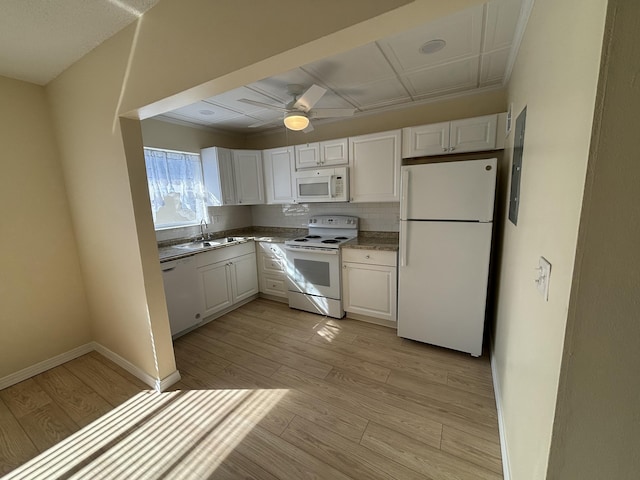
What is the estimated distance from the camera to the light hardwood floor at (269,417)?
1480mm

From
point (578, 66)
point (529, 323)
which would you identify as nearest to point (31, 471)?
point (529, 323)

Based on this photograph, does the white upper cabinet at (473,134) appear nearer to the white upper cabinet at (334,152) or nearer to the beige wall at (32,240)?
the white upper cabinet at (334,152)

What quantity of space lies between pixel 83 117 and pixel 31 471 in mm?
2368

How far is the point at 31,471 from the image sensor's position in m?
1.50

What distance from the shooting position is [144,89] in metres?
1.57

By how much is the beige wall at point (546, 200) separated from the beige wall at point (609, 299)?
3cm

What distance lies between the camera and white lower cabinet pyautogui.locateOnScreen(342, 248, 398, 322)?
2.76 metres

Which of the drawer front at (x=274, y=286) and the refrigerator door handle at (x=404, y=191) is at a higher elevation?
the refrigerator door handle at (x=404, y=191)

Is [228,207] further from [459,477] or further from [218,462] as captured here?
[459,477]

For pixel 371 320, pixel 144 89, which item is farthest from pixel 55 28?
pixel 371 320

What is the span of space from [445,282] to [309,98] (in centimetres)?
200

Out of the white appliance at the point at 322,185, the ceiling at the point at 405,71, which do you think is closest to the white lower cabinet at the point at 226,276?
the white appliance at the point at 322,185

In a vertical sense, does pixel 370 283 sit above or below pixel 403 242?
below

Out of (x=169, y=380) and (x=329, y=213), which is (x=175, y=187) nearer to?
(x=329, y=213)
